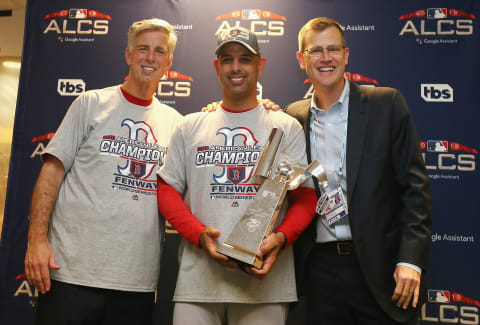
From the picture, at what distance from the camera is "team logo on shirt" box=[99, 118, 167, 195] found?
188cm

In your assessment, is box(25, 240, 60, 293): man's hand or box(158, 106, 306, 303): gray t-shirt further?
box(25, 240, 60, 293): man's hand

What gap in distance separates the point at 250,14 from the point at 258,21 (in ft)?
0.29

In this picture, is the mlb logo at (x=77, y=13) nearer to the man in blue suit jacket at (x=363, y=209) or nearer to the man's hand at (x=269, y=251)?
the man in blue suit jacket at (x=363, y=209)

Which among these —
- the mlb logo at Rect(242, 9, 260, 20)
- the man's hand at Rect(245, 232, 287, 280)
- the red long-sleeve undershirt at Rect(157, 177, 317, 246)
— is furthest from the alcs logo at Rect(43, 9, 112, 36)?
the man's hand at Rect(245, 232, 287, 280)

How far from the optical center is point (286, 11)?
2738 millimetres

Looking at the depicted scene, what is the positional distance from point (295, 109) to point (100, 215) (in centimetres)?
121

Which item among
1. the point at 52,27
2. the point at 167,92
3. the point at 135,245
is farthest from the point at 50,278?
the point at 52,27

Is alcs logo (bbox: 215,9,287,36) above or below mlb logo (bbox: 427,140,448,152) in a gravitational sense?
above

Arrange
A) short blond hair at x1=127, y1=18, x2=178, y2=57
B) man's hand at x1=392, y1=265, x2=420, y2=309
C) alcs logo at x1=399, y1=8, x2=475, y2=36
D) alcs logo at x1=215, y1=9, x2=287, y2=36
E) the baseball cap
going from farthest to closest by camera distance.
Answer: alcs logo at x1=215, y1=9, x2=287, y2=36, alcs logo at x1=399, y1=8, x2=475, y2=36, short blond hair at x1=127, y1=18, x2=178, y2=57, the baseball cap, man's hand at x1=392, y1=265, x2=420, y2=309

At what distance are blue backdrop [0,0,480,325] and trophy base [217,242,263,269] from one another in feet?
3.89

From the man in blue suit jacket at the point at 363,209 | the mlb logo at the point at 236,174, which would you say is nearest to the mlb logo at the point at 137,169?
the mlb logo at the point at 236,174

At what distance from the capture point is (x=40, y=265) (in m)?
1.75

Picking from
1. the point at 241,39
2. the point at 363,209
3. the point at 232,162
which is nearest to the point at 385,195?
the point at 363,209

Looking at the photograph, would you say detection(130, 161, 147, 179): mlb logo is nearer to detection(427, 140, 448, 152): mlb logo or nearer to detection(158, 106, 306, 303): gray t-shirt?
detection(158, 106, 306, 303): gray t-shirt
